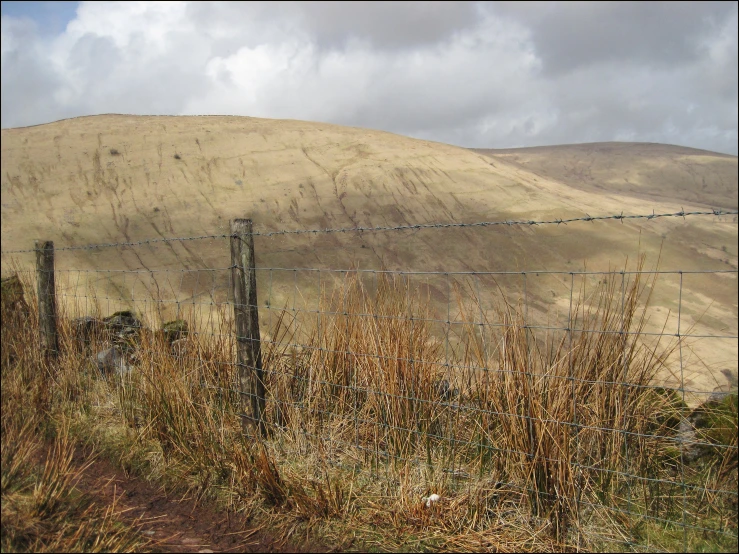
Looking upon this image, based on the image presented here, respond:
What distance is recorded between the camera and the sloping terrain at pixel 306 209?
43.9ft

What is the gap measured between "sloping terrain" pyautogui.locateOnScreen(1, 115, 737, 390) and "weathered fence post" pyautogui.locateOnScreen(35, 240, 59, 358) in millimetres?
5881

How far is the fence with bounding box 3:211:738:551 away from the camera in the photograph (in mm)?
2840

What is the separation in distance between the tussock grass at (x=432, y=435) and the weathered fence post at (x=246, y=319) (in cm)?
12

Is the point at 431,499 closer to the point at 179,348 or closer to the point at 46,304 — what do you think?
the point at 179,348

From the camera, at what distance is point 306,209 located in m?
16.0

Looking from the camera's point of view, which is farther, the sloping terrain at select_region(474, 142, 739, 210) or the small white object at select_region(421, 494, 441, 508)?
the sloping terrain at select_region(474, 142, 739, 210)

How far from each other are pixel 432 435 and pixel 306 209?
13259 millimetres

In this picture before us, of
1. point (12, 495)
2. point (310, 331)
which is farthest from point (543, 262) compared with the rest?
point (12, 495)

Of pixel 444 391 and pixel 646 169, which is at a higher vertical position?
pixel 646 169

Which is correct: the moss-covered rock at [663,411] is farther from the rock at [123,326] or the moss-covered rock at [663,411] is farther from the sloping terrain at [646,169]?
the sloping terrain at [646,169]

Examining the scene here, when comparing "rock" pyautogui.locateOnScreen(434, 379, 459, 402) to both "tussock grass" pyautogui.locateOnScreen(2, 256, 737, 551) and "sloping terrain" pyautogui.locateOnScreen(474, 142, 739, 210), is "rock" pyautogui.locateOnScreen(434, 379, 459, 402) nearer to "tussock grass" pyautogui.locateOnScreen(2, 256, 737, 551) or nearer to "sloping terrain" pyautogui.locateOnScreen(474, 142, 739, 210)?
"tussock grass" pyautogui.locateOnScreen(2, 256, 737, 551)

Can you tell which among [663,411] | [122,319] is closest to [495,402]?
[663,411]

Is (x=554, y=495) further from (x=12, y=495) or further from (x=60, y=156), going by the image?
(x=60, y=156)

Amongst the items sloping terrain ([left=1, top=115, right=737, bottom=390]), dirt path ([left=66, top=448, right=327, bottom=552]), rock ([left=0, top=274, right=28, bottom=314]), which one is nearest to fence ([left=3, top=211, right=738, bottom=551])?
dirt path ([left=66, top=448, right=327, bottom=552])
